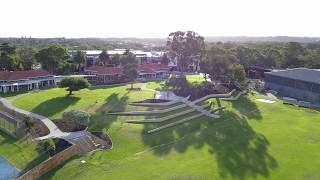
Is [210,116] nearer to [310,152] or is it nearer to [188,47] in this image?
[310,152]

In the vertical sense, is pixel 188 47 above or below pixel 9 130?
above

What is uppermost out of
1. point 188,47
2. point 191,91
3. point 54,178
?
point 188,47

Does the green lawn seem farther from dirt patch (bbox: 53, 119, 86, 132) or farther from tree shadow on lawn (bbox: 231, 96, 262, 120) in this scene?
dirt patch (bbox: 53, 119, 86, 132)

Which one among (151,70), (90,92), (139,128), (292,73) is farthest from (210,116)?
(151,70)

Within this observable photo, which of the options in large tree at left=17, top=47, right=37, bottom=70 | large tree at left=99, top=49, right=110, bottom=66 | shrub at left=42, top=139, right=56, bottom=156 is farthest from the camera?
large tree at left=99, top=49, right=110, bottom=66

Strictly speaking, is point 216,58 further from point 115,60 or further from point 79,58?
point 79,58

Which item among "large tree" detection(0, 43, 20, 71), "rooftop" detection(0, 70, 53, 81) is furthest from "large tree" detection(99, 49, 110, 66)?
"rooftop" detection(0, 70, 53, 81)

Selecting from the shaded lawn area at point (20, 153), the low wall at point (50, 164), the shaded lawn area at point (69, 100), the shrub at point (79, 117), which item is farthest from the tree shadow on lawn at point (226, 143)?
the shaded lawn area at point (69, 100)
